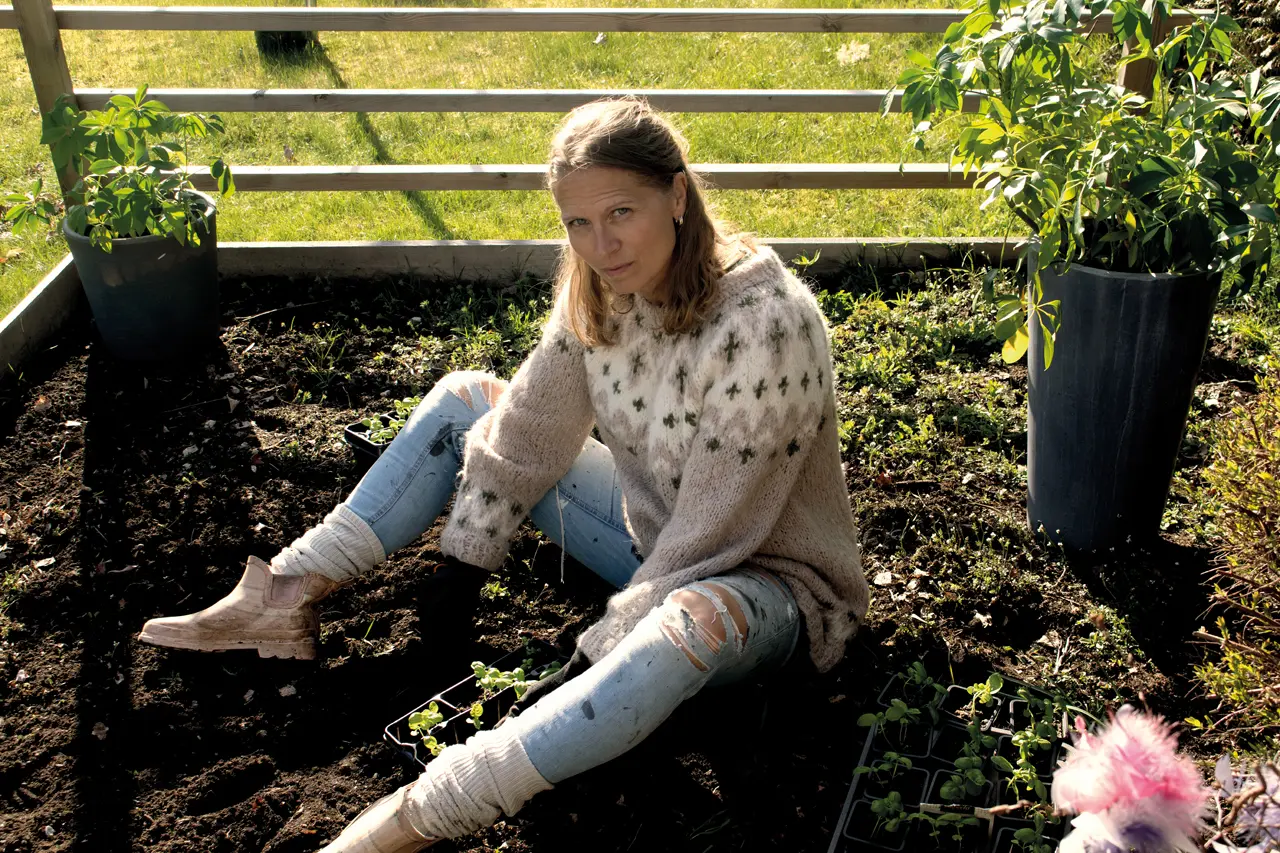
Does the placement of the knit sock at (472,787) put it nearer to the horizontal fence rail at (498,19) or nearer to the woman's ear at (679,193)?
the woman's ear at (679,193)

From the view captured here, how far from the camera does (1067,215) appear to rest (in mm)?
2488

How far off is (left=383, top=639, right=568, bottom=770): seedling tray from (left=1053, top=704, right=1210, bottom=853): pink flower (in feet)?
4.84

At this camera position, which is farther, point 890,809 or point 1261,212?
point 1261,212

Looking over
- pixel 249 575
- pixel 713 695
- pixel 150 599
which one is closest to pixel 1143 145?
pixel 713 695

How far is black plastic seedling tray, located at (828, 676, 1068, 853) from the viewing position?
2131 millimetres

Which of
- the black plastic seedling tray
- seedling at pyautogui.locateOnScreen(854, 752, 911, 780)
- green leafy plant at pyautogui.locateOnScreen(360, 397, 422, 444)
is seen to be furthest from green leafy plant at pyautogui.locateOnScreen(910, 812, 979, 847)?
green leafy plant at pyautogui.locateOnScreen(360, 397, 422, 444)

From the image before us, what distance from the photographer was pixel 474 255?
452 centimetres

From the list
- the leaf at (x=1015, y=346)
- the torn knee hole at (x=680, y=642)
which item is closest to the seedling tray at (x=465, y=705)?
the torn knee hole at (x=680, y=642)

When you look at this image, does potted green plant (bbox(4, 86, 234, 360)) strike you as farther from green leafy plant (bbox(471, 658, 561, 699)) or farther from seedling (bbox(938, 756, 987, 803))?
seedling (bbox(938, 756, 987, 803))

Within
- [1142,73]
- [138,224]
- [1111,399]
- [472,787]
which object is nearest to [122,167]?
[138,224]

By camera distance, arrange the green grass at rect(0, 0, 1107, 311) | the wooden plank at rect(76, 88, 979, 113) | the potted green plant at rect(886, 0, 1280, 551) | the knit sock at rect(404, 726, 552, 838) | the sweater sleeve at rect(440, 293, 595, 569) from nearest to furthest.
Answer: the knit sock at rect(404, 726, 552, 838) < the potted green plant at rect(886, 0, 1280, 551) < the sweater sleeve at rect(440, 293, 595, 569) < the wooden plank at rect(76, 88, 979, 113) < the green grass at rect(0, 0, 1107, 311)

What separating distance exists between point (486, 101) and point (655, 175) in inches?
90.9

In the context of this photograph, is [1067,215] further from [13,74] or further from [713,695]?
[13,74]

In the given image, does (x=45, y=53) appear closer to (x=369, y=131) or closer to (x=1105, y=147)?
(x=369, y=131)
